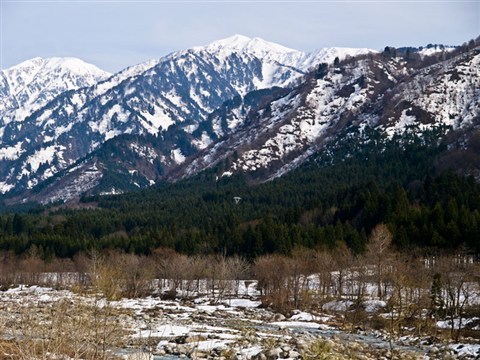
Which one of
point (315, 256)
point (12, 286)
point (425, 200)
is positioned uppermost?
point (425, 200)

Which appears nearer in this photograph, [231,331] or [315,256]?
[231,331]

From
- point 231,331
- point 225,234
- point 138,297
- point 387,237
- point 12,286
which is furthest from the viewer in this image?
point 225,234

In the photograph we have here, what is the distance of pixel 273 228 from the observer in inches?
5605

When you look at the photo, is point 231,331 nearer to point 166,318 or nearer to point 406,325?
point 166,318

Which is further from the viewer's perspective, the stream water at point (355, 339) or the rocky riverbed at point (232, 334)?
the stream water at point (355, 339)

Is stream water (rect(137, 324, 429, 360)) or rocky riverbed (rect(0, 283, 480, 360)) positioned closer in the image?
rocky riverbed (rect(0, 283, 480, 360))

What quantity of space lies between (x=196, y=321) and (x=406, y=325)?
25.8m

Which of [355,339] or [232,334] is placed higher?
[232,334]

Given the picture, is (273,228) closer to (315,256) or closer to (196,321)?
(315,256)

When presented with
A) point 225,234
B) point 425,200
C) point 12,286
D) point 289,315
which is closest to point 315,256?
point 289,315

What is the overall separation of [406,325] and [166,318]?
98.2 feet

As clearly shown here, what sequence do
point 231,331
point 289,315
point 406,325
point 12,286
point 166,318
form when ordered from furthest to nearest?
point 12,286 < point 289,315 < point 166,318 < point 406,325 < point 231,331

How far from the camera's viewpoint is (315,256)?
381ft

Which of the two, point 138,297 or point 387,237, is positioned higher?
point 387,237
